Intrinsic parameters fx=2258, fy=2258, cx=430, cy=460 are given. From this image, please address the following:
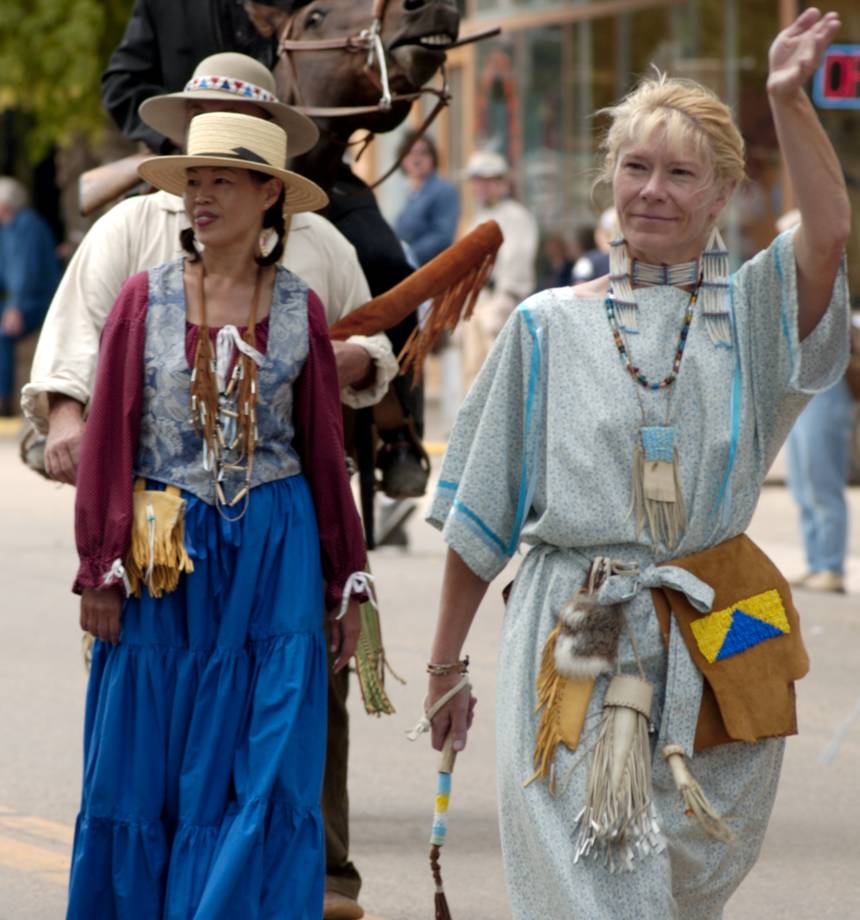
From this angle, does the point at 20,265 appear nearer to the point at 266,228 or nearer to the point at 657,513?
the point at 266,228

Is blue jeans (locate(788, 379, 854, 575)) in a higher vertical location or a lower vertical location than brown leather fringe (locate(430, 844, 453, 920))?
lower

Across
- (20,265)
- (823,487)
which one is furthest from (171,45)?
(20,265)

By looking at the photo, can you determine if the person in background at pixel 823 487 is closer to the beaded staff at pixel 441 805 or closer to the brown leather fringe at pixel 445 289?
the brown leather fringe at pixel 445 289

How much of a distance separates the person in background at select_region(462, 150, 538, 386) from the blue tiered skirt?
1205cm

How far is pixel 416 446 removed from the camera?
627 cm

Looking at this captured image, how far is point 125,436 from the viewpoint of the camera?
4605 mm

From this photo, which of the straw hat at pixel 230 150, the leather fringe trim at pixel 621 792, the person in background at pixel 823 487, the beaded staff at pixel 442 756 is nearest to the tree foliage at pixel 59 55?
the person in background at pixel 823 487

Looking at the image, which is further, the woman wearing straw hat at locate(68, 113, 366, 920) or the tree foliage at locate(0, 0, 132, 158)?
the tree foliage at locate(0, 0, 132, 158)

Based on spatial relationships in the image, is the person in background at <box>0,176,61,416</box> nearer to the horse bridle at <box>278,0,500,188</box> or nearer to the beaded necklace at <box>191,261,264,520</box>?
the horse bridle at <box>278,0,500,188</box>

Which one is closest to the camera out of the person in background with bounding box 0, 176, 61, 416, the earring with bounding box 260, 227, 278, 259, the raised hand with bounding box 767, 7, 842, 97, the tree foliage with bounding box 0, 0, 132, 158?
the raised hand with bounding box 767, 7, 842, 97

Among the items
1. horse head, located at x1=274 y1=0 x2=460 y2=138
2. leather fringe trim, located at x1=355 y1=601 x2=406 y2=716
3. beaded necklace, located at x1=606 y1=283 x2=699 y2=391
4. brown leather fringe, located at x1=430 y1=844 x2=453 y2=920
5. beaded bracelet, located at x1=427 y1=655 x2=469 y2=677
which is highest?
horse head, located at x1=274 y1=0 x2=460 y2=138

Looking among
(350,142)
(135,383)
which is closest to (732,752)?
(135,383)

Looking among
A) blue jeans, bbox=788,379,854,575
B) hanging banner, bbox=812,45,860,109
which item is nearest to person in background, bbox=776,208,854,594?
blue jeans, bbox=788,379,854,575

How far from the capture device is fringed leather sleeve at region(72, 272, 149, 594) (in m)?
4.61
